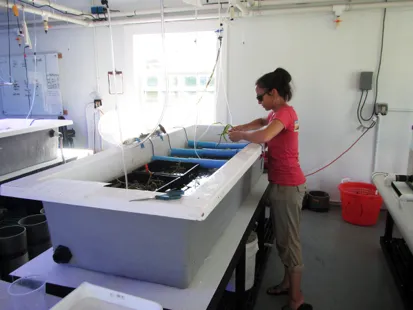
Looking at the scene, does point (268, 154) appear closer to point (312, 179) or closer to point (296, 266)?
point (296, 266)

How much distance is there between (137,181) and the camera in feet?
5.64

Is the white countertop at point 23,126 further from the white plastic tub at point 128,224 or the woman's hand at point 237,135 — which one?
the woman's hand at point 237,135

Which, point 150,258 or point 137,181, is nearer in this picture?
point 150,258

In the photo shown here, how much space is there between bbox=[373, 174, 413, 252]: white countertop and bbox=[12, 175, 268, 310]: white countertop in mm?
752

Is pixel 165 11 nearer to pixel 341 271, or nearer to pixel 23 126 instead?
pixel 23 126

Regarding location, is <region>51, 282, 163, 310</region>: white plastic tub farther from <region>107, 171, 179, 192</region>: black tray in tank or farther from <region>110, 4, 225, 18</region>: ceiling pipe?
<region>110, 4, 225, 18</region>: ceiling pipe

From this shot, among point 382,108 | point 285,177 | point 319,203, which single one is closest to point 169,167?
point 285,177

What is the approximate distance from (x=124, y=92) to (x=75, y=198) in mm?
3414

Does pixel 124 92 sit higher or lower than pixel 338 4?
lower

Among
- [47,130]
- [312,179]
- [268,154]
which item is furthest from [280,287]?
[47,130]

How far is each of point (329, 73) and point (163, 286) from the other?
3.01 m

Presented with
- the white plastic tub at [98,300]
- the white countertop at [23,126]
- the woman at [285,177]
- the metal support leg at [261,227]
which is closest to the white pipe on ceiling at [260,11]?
the white countertop at [23,126]

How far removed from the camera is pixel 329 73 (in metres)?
3.43

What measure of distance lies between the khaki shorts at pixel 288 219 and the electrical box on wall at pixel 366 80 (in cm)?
196
